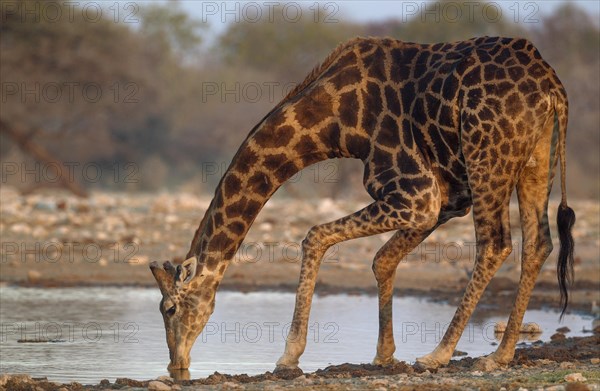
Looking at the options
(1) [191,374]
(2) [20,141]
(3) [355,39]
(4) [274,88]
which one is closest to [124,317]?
(1) [191,374]

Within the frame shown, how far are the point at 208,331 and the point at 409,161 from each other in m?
2.73

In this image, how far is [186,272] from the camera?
773cm

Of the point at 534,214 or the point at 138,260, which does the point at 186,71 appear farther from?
the point at 534,214

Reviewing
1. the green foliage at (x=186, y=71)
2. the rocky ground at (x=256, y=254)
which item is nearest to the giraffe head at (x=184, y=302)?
the rocky ground at (x=256, y=254)

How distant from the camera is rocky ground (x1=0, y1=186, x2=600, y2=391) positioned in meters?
6.48

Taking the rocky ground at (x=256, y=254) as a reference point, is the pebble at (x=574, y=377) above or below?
below

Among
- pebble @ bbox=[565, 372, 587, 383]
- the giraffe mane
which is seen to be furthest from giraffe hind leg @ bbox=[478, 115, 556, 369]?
the giraffe mane

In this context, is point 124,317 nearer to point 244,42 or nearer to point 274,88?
point 274,88

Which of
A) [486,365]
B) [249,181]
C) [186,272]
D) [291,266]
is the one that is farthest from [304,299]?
[291,266]

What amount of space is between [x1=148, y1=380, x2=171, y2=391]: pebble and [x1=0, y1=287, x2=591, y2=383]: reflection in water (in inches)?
45.6

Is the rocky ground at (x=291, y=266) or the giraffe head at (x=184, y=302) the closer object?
the rocky ground at (x=291, y=266)

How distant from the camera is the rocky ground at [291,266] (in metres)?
6.48

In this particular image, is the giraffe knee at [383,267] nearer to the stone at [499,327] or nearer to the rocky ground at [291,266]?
the rocky ground at [291,266]

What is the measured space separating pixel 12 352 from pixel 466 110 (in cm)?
357
